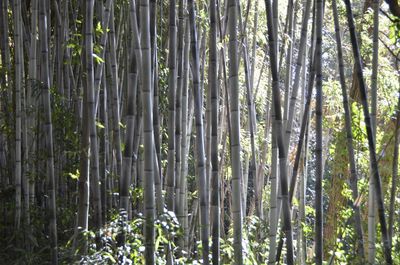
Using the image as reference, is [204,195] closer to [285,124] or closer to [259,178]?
[285,124]

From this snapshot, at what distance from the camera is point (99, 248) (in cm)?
321

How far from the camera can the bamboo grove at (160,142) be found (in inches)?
112

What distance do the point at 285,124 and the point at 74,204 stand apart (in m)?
1.74

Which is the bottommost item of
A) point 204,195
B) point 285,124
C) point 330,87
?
point 204,195

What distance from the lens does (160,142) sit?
370cm

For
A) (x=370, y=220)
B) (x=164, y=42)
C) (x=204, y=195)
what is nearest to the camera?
(x=204, y=195)

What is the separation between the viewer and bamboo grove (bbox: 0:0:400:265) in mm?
2840

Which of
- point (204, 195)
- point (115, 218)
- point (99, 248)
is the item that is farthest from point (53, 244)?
point (204, 195)

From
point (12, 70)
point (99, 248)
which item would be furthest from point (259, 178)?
point (99, 248)

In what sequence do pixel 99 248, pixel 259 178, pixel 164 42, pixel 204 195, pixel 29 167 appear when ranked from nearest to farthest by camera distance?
1. pixel 204 195
2. pixel 99 248
3. pixel 29 167
4. pixel 164 42
5. pixel 259 178

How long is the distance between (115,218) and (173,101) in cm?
62

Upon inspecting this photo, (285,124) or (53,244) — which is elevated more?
(285,124)

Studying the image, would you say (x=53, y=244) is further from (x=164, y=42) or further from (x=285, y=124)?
(x=164, y=42)

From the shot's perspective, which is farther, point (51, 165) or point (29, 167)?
point (29, 167)
